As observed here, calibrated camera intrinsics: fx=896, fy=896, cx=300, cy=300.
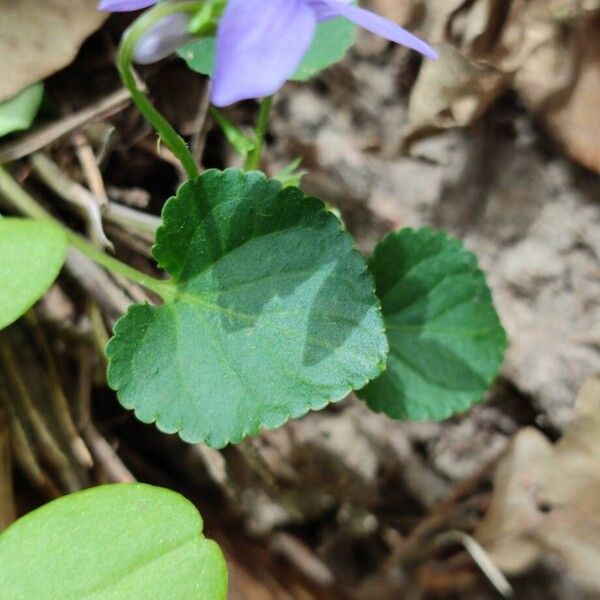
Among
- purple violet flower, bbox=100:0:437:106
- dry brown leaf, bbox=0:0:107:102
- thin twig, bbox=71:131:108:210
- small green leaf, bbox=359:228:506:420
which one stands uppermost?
purple violet flower, bbox=100:0:437:106

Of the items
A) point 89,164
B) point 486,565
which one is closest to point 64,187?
point 89,164

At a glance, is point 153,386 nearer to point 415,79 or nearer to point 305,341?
point 305,341

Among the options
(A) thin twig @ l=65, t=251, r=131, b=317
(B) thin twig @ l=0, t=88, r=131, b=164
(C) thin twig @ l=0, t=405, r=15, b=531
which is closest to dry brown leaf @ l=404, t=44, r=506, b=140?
(B) thin twig @ l=0, t=88, r=131, b=164

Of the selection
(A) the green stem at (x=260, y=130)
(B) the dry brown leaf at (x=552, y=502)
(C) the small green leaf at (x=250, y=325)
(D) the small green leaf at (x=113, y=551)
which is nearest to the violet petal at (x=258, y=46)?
(C) the small green leaf at (x=250, y=325)

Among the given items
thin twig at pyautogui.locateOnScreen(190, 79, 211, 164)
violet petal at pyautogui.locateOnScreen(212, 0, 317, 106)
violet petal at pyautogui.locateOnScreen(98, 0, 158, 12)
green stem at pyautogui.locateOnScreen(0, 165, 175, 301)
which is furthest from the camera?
thin twig at pyautogui.locateOnScreen(190, 79, 211, 164)

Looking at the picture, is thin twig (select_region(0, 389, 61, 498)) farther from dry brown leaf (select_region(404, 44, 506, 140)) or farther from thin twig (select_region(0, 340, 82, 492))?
dry brown leaf (select_region(404, 44, 506, 140))

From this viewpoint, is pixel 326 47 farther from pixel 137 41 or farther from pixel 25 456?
pixel 25 456
